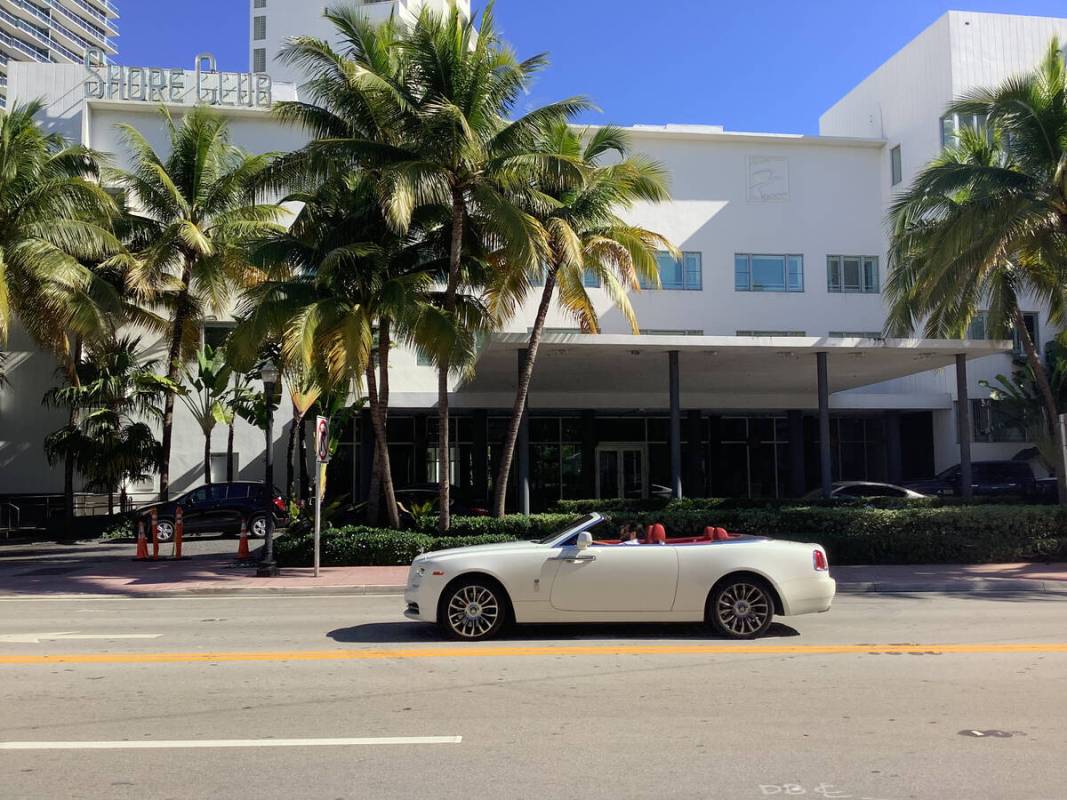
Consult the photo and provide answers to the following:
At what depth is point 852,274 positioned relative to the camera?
114 feet

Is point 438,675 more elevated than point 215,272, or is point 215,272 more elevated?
point 215,272

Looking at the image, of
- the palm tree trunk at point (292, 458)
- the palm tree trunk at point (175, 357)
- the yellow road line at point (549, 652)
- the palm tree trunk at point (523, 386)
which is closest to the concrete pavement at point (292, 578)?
the palm tree trunk at point (523, 386)

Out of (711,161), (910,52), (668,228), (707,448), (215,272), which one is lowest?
(707,448)

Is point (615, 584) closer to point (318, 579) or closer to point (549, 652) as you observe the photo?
point (549, 652)

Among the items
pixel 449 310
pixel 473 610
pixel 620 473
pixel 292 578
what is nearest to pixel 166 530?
Result: pixel 292 578

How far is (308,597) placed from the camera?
14969 millimetres

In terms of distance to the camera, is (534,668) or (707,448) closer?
(534,668)

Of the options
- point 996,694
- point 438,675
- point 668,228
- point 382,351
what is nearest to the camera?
point 996,694

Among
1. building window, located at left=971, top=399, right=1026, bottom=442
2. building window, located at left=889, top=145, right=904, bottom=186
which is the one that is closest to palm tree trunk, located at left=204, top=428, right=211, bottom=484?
building window, located at left=889, top=145, right=904, bottom=186

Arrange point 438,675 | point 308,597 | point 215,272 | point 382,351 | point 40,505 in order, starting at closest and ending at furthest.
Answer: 1. point 438,675
2. point 308,597
3. point 382,351
4. point 215,272
5. point 40,505

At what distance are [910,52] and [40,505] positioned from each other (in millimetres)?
34331

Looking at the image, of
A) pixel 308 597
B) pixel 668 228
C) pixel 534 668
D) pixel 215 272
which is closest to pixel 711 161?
pixel 668 228

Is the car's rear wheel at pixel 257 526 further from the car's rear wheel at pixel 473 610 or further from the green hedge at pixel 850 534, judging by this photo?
the car's rear wheel at pixel 473 610

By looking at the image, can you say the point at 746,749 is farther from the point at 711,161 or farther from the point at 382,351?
the point at 711,161
